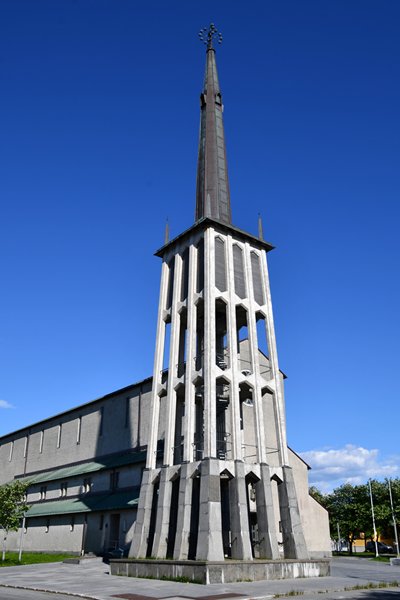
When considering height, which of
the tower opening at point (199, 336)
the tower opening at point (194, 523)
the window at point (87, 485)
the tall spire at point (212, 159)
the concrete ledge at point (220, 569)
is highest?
the tall spire at point (212, 159)

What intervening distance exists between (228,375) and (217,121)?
23.3 m

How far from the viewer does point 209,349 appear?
3173cm

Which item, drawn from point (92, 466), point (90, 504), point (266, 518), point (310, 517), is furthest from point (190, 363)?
point (310, 517)

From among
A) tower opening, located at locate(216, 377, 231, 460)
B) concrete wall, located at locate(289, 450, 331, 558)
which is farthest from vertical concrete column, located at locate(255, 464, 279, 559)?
concrete wall, located at locate(289, 450, 331, 558)

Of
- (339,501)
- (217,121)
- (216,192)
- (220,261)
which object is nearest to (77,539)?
(220,261)

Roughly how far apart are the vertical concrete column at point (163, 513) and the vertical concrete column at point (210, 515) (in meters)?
3.68

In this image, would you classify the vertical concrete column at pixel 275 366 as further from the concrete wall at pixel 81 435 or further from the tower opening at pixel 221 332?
the concrete wall at pixel 81 435

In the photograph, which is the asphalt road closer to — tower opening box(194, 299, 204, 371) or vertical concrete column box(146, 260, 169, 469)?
vertical concrete column box(146, 260, 169, 469)

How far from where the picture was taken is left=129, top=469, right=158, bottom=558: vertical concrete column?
101 ft

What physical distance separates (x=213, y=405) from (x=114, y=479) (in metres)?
19.9

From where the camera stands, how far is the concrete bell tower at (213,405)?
2883 centimetres

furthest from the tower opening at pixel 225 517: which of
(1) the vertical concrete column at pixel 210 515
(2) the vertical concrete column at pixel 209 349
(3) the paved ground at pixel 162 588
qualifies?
(3) the paved ground at pixel 162 588

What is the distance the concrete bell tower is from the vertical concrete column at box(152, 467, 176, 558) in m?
0.06

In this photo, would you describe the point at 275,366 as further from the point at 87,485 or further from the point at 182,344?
the point at 87,485
